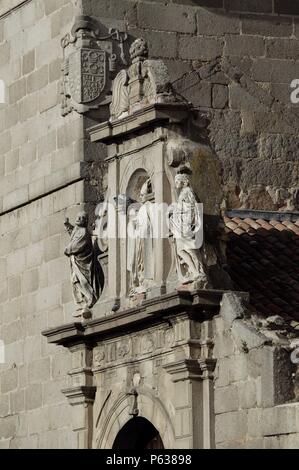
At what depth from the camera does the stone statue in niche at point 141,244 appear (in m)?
31.0

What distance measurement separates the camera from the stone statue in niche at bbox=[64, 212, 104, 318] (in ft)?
105

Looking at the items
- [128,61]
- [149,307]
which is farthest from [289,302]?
[128,61]

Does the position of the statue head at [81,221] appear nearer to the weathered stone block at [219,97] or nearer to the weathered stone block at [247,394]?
the weathered stone block at [219,97]

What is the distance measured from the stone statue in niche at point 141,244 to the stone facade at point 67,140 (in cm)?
152

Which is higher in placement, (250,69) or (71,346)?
(250,69)

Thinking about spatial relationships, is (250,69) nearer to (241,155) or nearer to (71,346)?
(241,155)

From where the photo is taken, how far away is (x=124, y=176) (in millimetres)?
31781

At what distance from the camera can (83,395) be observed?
3203cm

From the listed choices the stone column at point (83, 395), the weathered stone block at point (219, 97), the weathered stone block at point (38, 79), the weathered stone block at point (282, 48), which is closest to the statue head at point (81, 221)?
the stone column at point (83, 395)

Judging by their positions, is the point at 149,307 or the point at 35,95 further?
the point at 35,95

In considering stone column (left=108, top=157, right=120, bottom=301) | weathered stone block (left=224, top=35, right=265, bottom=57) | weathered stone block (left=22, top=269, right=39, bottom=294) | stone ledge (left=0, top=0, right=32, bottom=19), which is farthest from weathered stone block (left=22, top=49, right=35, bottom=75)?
stone column (left=108, top=157, right=120, bottom=301)

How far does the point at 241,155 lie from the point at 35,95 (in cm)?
296

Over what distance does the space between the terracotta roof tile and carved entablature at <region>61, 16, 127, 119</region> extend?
7.89 ft

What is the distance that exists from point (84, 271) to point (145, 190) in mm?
1473
